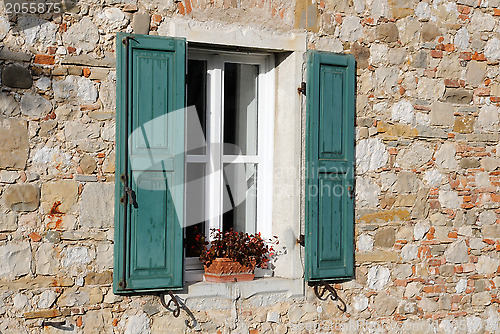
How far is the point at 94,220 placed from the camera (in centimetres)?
437

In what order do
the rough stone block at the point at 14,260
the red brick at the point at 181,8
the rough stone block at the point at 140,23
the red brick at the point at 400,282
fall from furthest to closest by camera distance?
1. the red brick at the point at 400,282
2. the red brick at the point at 181,8
3. the rough stone block at the point at 140,23
4. the rough stone block at the point at 14,260

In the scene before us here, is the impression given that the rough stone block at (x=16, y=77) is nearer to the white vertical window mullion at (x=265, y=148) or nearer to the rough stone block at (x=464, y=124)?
the white vertical window mullion at (x=265, y=148)

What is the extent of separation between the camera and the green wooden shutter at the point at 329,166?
16.0 feet

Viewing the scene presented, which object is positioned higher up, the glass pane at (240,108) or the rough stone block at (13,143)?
the glass pane at (240,108)

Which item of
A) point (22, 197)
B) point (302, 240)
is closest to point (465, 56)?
point (302, 240)

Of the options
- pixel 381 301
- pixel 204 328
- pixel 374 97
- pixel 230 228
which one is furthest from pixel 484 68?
pixel 204 328

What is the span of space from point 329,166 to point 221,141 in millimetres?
799

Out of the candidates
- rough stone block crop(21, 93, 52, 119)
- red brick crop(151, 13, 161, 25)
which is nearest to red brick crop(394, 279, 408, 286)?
red brick crop(151, 13, 161, 25)

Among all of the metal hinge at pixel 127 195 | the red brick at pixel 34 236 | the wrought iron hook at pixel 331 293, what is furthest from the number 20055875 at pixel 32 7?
the wrought iron hook at pixel 331 293

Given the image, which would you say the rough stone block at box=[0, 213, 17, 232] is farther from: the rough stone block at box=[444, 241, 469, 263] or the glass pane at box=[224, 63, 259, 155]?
the rough stone block at box=[444, 241, 469, 263]

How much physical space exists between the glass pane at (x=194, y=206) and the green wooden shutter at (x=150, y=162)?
14.6 inches

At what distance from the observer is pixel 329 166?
4.95 m

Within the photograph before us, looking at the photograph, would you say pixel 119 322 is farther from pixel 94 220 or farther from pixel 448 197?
pixel 448 197
